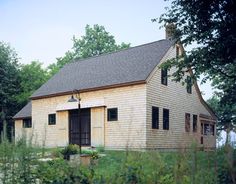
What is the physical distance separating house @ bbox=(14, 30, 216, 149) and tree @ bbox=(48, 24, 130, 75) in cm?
2743

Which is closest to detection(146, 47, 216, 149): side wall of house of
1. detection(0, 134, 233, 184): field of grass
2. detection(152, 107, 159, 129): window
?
detection(152, 107, 159, 129): window

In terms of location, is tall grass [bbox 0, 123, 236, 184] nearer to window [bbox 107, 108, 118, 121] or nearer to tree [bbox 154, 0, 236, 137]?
tree [bbox 154, 0, 236, 137]

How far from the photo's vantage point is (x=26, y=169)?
13.8ft

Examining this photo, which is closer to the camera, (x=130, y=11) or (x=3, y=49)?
(x=130, y=11)

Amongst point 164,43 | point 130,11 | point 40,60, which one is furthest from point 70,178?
point 40,60

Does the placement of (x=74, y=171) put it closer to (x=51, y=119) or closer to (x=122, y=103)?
(x=122, y=103)

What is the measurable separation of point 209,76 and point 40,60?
31933 millimetres

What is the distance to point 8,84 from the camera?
120 ft

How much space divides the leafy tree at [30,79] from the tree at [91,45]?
11.1m

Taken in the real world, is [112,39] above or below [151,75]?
above

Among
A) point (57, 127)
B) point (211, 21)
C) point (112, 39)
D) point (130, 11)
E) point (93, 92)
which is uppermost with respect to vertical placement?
point (112, 39)

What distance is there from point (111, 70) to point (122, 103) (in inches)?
145

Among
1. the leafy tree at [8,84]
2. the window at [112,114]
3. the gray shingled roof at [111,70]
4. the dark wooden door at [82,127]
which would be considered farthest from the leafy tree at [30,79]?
the window at [112,114]

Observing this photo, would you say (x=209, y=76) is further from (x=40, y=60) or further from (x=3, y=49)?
(x=40, y=60)
